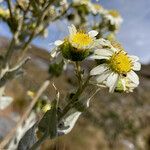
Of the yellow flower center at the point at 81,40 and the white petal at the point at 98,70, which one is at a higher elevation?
the yellow flower center at the point at 81,40

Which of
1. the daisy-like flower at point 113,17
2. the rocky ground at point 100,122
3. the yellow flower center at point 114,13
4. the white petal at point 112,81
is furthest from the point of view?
the rocky ground at point 100,122

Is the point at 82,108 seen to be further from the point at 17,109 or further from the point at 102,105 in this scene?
the point at 102,105

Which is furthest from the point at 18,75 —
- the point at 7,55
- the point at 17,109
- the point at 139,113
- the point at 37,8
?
the point at 139,113

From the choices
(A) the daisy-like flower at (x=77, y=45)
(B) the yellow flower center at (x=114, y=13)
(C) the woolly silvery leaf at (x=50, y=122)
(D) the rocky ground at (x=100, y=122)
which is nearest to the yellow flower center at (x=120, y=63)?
(A) the daisy-like flower at (x=77, y=45)

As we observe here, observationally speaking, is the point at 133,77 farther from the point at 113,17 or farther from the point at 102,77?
the point at 113,17

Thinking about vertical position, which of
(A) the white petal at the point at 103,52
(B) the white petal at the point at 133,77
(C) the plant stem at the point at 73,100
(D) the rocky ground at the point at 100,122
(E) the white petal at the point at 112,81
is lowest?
(D) the rocky ground at the point at 100,122

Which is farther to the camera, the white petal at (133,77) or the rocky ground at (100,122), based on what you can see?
the rocky ground at (100,122)

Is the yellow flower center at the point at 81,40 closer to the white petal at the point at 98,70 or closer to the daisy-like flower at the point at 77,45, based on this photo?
the daisy-like flower at the point at 77,45

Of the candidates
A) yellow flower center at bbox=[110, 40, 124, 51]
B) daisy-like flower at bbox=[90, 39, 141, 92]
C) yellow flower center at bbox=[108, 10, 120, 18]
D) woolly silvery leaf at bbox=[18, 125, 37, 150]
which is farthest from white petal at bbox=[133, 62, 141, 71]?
yellow flower center at bbox=[108, 10, 120, 18]
